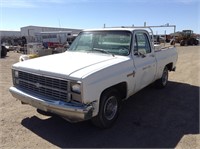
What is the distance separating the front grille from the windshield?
5.19 feet

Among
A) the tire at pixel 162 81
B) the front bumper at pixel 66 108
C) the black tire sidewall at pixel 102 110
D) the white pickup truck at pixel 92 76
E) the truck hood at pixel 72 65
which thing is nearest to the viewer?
the front bumper at pixel 66 108

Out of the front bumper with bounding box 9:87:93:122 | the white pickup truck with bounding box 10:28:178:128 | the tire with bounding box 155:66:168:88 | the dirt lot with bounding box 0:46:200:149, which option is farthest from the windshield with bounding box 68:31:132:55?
the tire with bounding box 155:66:168:88

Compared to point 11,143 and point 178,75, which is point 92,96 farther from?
point 178,75

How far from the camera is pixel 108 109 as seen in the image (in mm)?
4586

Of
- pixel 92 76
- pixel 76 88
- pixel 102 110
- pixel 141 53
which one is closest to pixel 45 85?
pixel 76 88

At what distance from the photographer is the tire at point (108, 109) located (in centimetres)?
426

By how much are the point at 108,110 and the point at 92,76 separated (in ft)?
3.38

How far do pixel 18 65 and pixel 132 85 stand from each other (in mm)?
2477

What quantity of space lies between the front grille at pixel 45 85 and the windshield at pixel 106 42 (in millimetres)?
1581

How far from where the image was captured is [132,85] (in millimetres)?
5051

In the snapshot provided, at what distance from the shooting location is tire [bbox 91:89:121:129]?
4.26m

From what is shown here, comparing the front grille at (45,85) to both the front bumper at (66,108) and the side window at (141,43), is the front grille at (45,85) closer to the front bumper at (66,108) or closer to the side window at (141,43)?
the front bumper at (66,108)

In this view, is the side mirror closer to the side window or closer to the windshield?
the side window

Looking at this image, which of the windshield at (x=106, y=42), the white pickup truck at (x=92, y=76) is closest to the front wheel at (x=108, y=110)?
the white pickup truck at (x=92, y=76)
